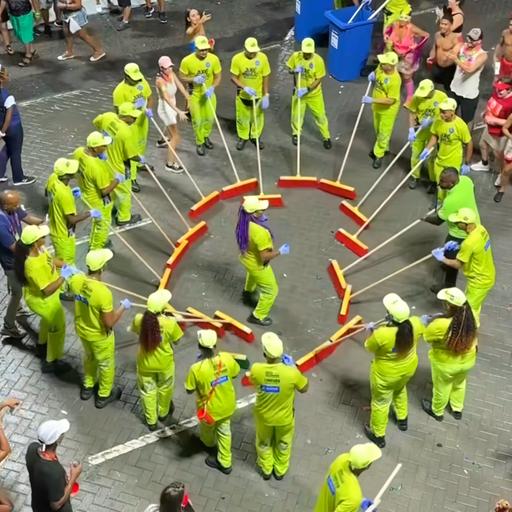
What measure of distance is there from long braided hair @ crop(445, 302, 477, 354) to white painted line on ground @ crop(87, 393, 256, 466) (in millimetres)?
2626

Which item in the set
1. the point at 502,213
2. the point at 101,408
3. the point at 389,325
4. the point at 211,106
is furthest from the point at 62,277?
the point at 502,213

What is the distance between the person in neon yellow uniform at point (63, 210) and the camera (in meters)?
9.87

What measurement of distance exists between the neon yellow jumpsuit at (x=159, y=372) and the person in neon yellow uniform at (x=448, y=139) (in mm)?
5112

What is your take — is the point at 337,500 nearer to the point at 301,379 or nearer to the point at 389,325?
the point at 301,379

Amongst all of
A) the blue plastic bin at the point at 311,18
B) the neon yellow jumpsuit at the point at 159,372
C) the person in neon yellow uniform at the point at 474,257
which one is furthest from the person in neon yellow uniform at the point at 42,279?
the blue plastic bin at the point at 311,18

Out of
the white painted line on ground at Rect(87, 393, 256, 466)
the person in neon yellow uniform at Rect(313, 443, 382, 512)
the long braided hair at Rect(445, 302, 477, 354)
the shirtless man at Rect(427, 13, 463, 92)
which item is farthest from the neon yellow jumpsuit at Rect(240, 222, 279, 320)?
the shirtless man at Rect(427, 13, 463, 92)

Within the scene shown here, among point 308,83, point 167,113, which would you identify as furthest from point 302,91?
point 167,113

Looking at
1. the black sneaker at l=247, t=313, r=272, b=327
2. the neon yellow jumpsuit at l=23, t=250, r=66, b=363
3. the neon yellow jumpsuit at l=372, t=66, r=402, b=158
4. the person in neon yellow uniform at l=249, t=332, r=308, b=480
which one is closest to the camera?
the person in neon yellow uniform at l=249, t=332, r=308, b=480

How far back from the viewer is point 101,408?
366 inches

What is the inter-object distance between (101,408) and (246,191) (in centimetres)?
469

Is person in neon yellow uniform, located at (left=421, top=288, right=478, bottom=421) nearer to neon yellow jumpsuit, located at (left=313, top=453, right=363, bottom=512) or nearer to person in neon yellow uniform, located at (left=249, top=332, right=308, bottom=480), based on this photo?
person in neon yellow uniform, located at (left=249, top=332, right=308, bottom=480)

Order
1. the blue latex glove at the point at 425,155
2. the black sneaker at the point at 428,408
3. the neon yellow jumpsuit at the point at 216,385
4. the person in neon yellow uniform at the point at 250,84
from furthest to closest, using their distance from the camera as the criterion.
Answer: the person in neon yellow uniform at the point at 250,84, the blue latex glove at the point at 425,155, the black sneaker at the point at 428,408, the neon yellow jumpsuit at the point at 216,385

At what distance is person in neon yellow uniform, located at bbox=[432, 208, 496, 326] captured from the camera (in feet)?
30.4

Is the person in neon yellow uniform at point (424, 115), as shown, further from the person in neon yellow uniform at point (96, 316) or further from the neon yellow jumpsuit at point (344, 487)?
the neon yellow jumpsuit at point (344, 487)
